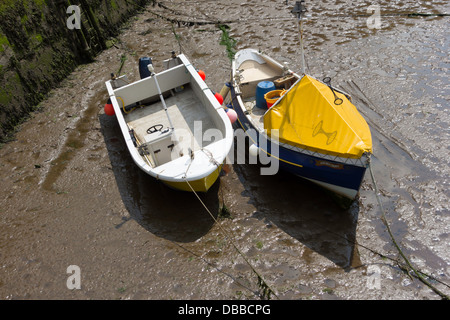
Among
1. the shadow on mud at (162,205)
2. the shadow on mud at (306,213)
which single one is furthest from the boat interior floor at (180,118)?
the shadow on mud at (306,213)

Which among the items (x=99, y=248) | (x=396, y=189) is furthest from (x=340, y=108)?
(x=99, y=248)

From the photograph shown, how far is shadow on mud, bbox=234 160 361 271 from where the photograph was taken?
6.35 metres

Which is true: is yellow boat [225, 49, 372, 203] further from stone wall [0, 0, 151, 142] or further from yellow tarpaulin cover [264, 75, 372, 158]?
stone wall [0, 0, 151, 142]

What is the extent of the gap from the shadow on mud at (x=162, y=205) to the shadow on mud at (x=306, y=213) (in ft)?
3.16

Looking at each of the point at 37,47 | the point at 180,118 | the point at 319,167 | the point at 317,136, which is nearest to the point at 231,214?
the point at 319,167

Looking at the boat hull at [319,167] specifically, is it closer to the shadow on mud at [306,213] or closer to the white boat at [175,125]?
the shadow on mud at [306,213]

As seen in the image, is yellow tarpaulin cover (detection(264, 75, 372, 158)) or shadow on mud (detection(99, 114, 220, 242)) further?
shadow on mud (detection(99, 114, 220, 242))

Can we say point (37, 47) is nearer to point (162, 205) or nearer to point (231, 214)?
point (162, 205)

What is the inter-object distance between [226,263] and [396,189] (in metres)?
4.11

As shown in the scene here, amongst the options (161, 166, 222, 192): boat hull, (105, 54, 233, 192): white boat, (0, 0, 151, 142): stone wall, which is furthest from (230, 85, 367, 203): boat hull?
(0, 0, 151, 142): stone wall

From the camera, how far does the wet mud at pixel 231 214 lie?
5.86m

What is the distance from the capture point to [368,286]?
5.70m
